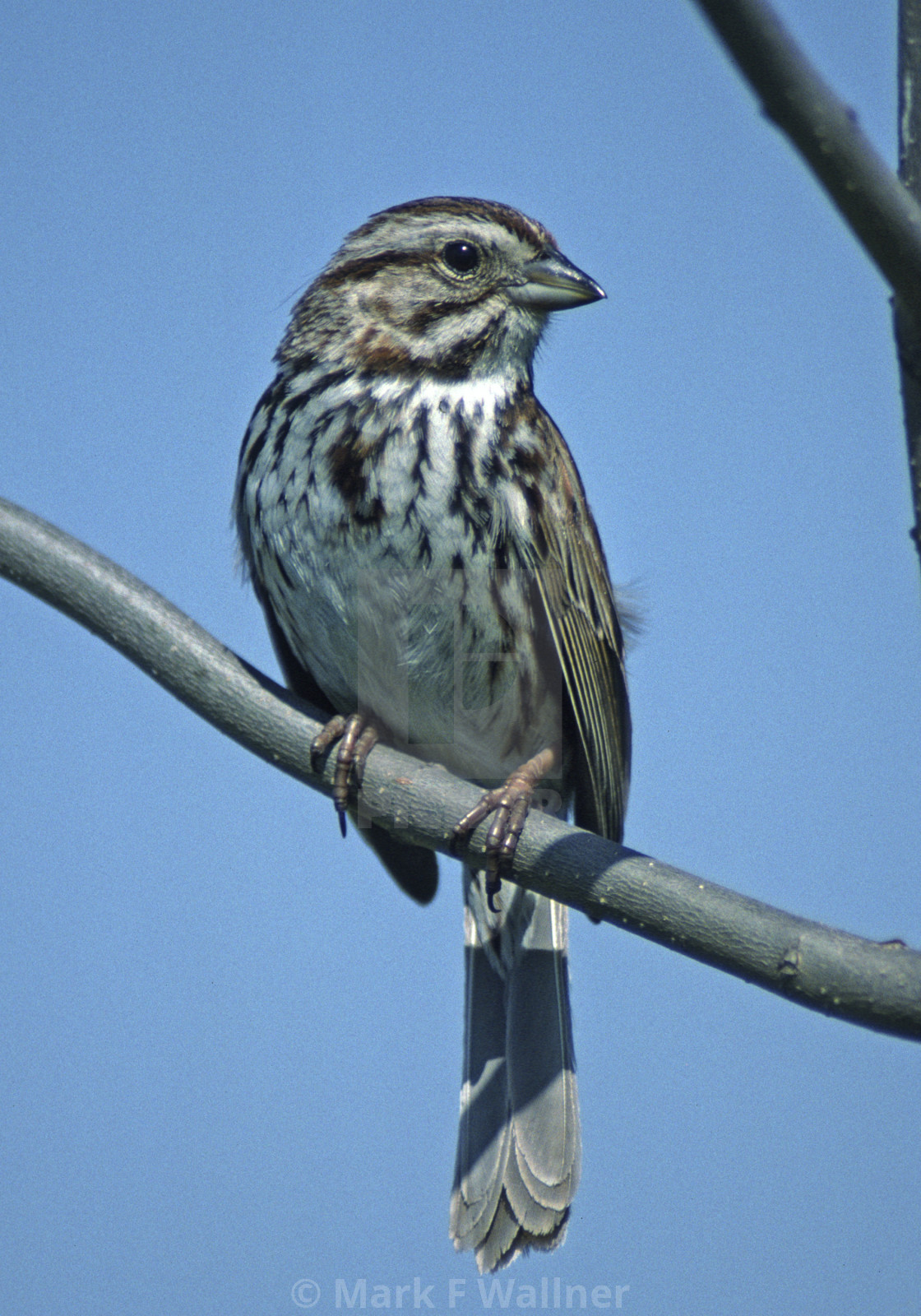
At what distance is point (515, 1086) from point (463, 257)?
2.53 metres

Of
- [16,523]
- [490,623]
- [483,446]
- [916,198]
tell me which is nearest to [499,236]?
[483,446]

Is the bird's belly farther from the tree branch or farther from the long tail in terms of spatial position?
the tree branch

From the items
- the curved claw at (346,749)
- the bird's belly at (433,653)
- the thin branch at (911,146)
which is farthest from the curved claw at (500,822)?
the thin branch at (911,146)

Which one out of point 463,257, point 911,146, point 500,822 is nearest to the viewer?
point 911,146

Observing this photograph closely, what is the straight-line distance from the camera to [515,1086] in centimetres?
377

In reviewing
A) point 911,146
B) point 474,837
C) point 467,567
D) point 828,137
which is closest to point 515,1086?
point 474,837

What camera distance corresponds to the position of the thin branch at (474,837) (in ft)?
7.51

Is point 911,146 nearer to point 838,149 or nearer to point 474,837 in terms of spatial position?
point 838,149

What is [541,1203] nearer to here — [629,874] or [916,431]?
[629,874]

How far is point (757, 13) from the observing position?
55.1 inches

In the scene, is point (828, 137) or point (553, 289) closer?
point (828, 137)

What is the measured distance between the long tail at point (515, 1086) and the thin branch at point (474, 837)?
Answer: 119 centimetres

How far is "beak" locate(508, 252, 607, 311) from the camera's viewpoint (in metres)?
3.64

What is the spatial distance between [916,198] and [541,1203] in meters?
2.88
